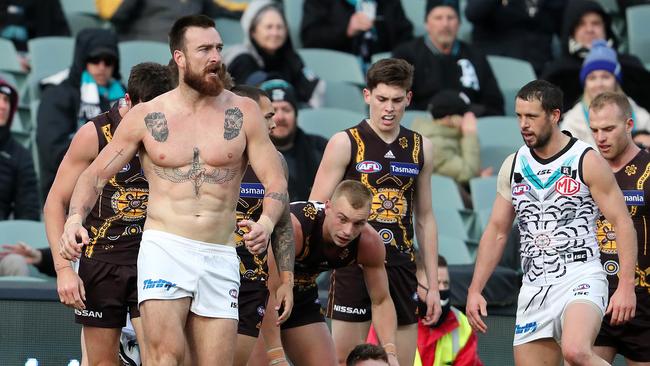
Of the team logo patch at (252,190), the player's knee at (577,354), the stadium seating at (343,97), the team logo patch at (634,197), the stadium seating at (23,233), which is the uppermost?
the stadium seating at (343,97)

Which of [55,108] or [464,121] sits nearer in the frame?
[55,108]

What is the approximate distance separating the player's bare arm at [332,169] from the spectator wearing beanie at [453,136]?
3889 millimetres

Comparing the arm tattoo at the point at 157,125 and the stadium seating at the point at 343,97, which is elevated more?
the stadium seating at the point at 343,97

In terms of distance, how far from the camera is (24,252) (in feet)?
34.3

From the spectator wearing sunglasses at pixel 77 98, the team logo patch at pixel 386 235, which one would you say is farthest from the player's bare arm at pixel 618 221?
the spectator wearing sunglasses at pixel 77 98

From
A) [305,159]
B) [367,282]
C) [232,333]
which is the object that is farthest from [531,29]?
[232,333]

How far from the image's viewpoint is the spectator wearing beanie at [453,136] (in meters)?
13.0

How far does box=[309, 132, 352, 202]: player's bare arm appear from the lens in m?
9.04

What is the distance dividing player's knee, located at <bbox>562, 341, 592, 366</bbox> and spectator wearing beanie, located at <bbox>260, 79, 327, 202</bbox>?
3946mm

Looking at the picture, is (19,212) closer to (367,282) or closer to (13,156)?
(13,156)

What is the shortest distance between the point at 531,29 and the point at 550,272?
305 inches

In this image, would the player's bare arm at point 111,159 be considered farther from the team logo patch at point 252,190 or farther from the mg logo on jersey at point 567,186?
the mg logo on jersey at point 567,186

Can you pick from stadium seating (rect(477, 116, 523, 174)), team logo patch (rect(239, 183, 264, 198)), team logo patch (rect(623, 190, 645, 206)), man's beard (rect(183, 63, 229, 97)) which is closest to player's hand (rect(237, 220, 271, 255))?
man's beard (rect(183, 63, 229, 97))

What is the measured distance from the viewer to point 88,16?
578 inches
